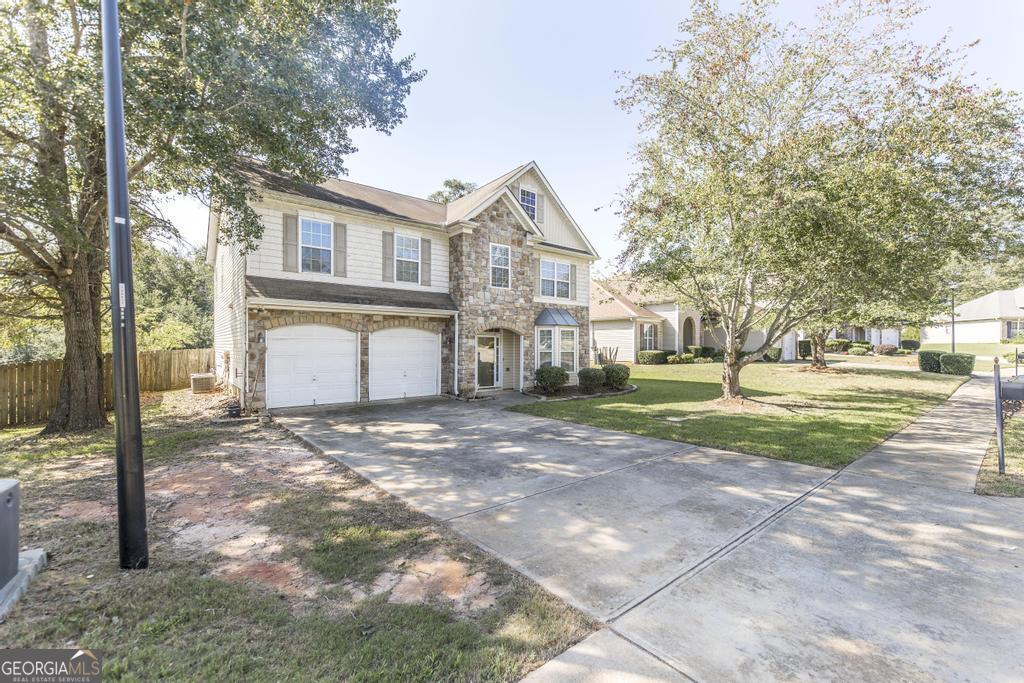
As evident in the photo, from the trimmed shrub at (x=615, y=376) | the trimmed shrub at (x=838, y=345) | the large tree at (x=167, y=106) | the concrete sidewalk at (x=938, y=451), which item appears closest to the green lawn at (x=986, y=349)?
the trimmed shrub at (x=838, y=345)

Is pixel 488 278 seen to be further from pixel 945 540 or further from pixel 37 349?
pixel 37 349

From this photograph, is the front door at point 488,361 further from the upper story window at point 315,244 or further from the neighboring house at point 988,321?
the neighboring house at point 988,321

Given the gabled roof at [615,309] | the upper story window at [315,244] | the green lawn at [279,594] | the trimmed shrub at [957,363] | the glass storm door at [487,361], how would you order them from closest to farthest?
the green lawn at [279,594], the upper story window at [315,244], the glass storm door at [487,361], the trimmed shrub at [957,363], the gabled roof at [615,309]

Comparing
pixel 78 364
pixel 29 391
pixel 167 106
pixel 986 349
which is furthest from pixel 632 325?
pixel 986 349

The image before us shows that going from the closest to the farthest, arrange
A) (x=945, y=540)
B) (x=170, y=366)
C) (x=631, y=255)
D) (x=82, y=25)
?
(x=945, y=540)
(x=82, y=25)
(x=631, y=255)
(x=170, y=366)

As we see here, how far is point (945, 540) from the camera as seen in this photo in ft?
14.2

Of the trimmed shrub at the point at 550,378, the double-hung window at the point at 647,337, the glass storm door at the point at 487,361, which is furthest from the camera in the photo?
the double-hung window at the point at 647,337

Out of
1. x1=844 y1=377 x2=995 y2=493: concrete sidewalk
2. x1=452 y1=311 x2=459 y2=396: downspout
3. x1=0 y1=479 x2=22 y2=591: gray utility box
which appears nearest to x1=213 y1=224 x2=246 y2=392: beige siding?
x1=452 y1=311 x2=459 y2=396: downspout

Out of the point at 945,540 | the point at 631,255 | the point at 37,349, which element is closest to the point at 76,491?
the point at 945,540

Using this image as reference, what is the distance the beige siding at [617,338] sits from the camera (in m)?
28.9

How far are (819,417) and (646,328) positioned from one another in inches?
757

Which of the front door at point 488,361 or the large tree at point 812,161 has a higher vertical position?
the large tree at point 812,161

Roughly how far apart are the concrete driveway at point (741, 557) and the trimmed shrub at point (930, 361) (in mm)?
23777

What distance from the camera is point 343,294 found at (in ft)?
39.4
